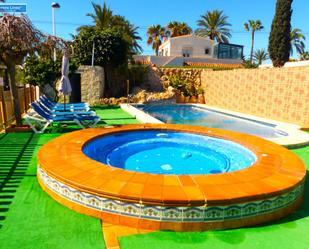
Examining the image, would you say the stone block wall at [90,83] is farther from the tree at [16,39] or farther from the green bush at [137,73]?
the tree at [16,39]

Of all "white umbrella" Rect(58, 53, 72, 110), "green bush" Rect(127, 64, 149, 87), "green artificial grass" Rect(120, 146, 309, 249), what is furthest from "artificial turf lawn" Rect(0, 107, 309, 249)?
"green bush" Rect(127, 64, 149, 87)

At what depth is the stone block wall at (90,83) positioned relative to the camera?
62.6 feet

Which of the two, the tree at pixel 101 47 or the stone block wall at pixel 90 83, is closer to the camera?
the stone block wall at pixel 90 83

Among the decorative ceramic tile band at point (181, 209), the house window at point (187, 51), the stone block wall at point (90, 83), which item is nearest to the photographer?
the decorative ceramic tile band at point (181, 209)

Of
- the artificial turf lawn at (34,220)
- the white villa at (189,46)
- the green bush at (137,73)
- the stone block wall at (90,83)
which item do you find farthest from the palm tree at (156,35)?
the artificial turf lawn at (34,220)

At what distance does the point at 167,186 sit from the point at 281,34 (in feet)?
90.2

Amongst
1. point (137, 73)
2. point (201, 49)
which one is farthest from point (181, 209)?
point (201, 49)

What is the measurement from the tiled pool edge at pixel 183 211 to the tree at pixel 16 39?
6.51m

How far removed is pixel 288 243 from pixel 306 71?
34.2 feet

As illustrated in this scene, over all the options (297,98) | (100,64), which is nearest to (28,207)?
(297,98)

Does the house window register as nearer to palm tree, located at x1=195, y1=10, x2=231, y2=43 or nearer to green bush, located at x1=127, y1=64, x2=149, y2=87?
palm tree, located at x1=195, y1=10, x2=231, y2=43

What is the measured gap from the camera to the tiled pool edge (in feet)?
11.6

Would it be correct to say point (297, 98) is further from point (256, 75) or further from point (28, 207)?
point (28, 207)

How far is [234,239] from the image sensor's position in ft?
11.1
